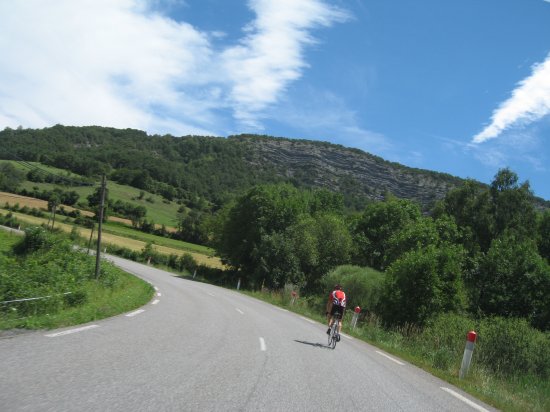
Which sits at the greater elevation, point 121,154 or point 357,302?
point 121,154

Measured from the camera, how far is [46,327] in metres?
9.50

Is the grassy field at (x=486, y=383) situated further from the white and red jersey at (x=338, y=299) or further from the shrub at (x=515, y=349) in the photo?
the shrub at (x=515, y=349)

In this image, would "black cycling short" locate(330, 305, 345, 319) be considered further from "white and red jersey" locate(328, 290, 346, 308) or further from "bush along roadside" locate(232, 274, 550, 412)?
"bush along roadside" locate(232, 274, 550, 412)

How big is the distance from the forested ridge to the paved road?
3269 inches

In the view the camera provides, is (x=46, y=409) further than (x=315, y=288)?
No

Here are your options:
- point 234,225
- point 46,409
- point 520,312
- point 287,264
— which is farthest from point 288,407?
point 234,225

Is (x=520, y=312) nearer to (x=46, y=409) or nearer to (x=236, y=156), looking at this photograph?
(x=46, y=409)

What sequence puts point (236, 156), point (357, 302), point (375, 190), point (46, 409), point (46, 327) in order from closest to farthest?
point (46, 409), point (46, 327), point (357, 302), point (375, 190), point (236, 156)

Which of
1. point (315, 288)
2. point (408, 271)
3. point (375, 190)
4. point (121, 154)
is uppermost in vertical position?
point (375, 190)

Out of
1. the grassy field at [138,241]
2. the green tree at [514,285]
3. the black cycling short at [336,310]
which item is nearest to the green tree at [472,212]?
the green tree at [514,285]

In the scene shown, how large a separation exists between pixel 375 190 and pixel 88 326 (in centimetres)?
12530

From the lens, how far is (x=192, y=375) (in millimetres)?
6852

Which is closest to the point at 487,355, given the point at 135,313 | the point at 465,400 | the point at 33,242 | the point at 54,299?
the point at 465,400

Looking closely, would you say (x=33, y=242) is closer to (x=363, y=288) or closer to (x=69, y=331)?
(x=363, y=288)
